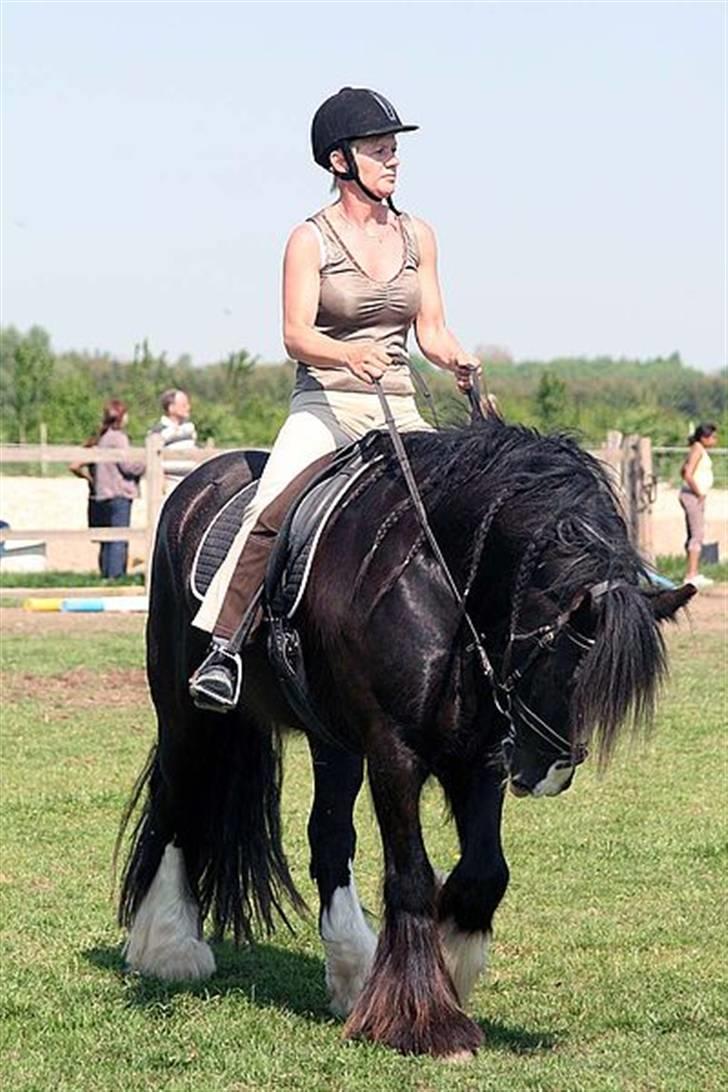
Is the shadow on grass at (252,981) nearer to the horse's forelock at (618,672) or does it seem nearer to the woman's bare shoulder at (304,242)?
the horse's forelock at (618,672)

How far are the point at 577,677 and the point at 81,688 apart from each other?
9.48 m

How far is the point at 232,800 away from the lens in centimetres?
717

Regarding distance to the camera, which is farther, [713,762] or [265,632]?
[713,762]

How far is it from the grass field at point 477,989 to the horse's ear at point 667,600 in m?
1.28

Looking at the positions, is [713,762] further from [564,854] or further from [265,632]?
[265,632]

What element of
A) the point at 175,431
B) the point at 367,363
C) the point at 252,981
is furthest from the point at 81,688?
the point at 367,363

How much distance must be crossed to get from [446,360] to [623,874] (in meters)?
2.95

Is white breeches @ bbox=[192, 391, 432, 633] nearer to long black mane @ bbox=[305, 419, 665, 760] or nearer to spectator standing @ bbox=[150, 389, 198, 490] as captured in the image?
long black mane @ bbox=[305, 419, 665, 760]

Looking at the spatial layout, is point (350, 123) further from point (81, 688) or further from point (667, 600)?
point (81, 688)

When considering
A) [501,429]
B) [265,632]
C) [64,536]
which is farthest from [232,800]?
[64,536]

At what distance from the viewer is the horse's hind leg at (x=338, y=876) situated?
6.25m

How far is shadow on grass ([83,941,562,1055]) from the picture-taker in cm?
586

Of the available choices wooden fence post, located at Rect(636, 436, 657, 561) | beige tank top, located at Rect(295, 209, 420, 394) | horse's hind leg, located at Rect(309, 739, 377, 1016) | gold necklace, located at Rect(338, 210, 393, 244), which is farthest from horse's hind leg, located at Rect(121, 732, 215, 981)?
wooden fence post, located at Rect(636, 436, 657, 561)

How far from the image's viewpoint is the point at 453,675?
562 cm
